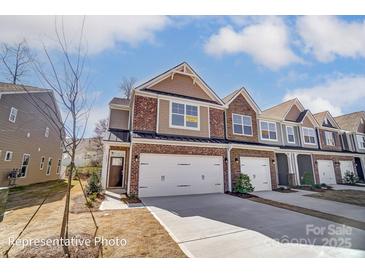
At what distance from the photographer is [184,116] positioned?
37.4ft

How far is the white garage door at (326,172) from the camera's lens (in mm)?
16036

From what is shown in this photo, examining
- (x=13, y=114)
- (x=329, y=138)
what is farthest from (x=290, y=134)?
(x=13, y=114)


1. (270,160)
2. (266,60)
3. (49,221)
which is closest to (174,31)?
(266,60)

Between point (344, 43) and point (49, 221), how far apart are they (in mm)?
11073

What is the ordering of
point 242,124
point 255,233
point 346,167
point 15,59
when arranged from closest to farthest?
point 255,233, point 15,59, point 242,124, point 346,167

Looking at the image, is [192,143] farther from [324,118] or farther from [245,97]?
[324,118]

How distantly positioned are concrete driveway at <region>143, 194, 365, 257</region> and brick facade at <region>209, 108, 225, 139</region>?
6.15 meters

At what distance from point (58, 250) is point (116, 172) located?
8.71 m

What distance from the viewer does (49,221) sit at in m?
5.28

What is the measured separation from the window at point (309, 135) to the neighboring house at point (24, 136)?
20492 mm

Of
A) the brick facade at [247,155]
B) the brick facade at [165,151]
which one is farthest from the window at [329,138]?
the brick facade at [165,151]

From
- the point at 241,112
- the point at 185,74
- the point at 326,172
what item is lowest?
the point at 326,172

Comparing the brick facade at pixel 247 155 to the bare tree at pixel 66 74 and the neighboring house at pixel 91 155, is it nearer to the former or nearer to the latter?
the bare tree at pixel 66 74

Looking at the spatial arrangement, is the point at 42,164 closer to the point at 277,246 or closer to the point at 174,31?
the point at 174,31
